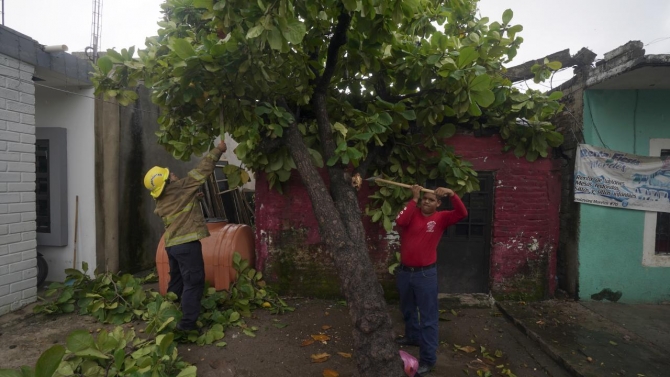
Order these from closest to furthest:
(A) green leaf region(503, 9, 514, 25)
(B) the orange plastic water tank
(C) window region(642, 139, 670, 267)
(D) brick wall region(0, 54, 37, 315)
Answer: (A) green leaf region(503, 9, 514, 25), (D) brick wall region(0, 54, 37, 315), (B) the orange plastic water tank, (C) window region(642, 139, 670, 267)

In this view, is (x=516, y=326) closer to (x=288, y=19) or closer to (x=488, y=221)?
(x=488, y=221)


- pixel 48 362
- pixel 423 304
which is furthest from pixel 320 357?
pixel 48 362

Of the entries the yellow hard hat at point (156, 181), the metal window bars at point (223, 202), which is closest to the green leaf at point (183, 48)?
the yellow hard hat at point (156, 181)

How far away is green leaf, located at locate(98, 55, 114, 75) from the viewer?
3334mm

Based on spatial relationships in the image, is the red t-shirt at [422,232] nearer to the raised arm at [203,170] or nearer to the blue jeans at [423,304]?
the blue jeans at [423,304]

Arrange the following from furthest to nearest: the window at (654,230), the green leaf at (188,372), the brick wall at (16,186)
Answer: the window at (654,230)
the brick wall at (16,186)
the green leaf at (188,372)

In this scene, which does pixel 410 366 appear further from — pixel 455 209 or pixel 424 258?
pixel 455 209

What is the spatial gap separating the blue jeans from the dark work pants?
2.11 m

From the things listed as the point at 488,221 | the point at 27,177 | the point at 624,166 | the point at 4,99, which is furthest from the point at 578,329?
the point at 4,99

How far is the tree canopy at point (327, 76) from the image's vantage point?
2795 millimetres

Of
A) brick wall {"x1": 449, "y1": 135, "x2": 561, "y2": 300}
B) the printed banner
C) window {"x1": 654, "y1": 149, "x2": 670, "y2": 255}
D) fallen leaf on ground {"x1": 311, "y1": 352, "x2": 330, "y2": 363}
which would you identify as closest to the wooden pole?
fallen leaf on ground {"x1": 311, "y1": 352, "x2": 330, "y2": 363}

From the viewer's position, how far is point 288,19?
2.55m

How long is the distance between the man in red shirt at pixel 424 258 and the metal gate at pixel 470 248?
72.2 inches

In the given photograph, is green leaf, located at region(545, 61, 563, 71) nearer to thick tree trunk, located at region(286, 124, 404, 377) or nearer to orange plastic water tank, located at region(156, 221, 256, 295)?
thick tree trunk, located at region(286, 124, 404, 377)
